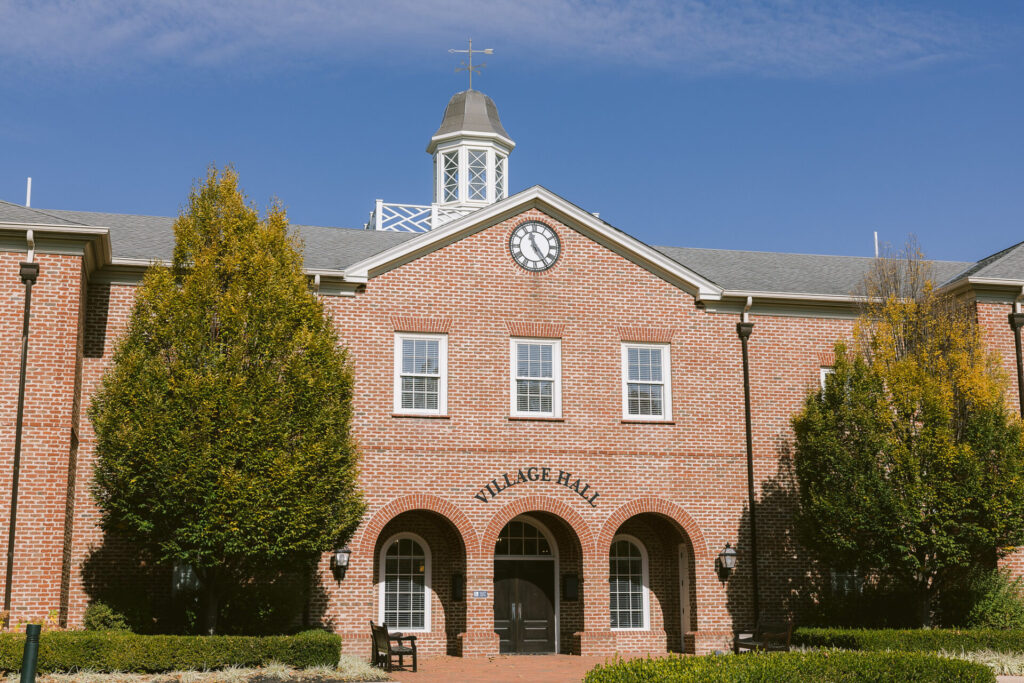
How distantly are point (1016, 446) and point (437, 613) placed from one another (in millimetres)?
11840

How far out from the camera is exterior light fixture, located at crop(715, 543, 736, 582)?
23281mm

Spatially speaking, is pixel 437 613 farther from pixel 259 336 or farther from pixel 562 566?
pixel 259 336

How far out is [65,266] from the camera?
1994 cm

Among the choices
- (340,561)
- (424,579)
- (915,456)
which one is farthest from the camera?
(424,579)

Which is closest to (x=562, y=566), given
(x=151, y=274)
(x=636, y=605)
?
(x=636, y=605)

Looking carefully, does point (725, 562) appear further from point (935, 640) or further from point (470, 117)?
point (470, 117)

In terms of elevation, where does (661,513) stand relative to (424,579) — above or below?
above

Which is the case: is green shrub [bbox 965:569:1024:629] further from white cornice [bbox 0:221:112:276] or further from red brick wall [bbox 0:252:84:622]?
white cornice [bbox 0:221:112:276]

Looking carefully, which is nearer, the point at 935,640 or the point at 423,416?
the point at 935,640

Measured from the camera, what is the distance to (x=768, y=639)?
71.8 ft

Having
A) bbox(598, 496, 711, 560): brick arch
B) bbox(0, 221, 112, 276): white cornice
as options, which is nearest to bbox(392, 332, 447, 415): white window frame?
bbox(598, 496, 711, 560): brick arch

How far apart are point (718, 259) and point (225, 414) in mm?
Result: 14495

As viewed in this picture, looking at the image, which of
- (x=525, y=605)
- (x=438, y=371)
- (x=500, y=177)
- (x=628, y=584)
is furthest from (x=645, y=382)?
(x=500, y=177)

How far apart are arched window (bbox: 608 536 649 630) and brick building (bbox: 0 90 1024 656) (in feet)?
0.11
